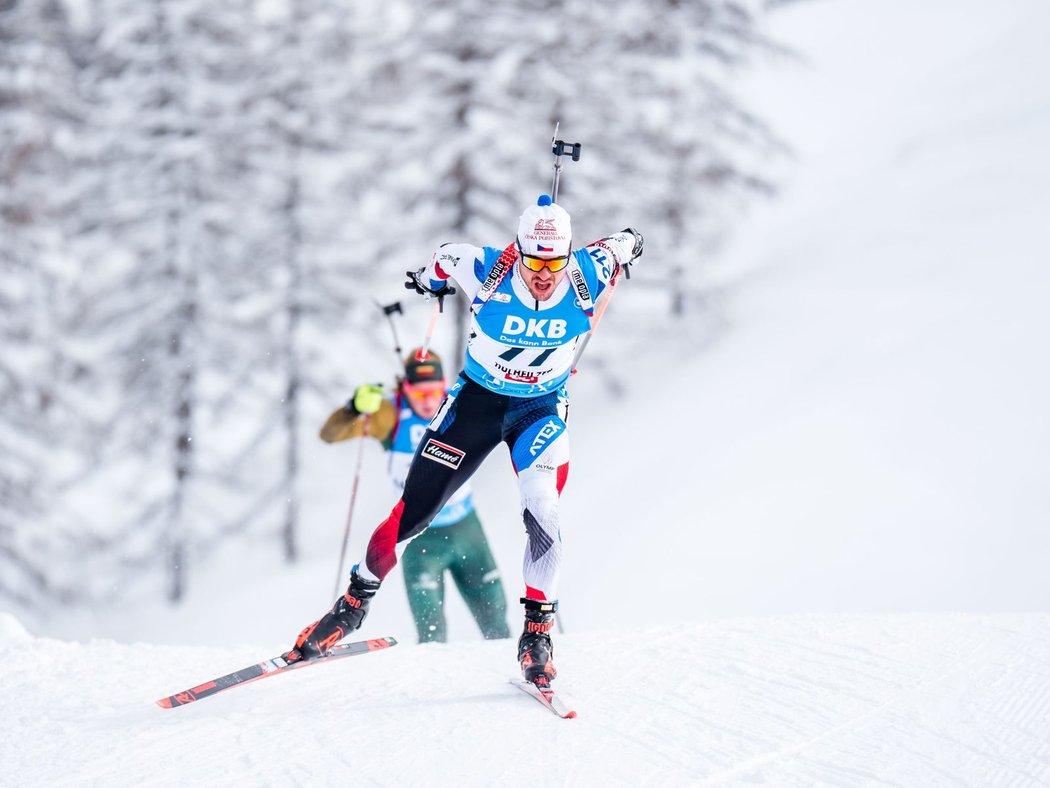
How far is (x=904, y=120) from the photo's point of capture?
92.4 ft

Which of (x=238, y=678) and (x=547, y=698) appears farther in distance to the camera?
(x=238, y=678)

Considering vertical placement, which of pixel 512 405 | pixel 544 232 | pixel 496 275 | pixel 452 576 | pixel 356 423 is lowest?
pixel 452 576

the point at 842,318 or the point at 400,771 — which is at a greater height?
the point at 842,318

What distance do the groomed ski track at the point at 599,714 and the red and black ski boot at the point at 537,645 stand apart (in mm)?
157

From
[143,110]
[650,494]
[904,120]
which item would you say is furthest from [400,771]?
[904,120]

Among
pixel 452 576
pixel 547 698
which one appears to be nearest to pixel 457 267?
pixel 547 698

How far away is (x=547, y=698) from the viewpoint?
14.9 feet

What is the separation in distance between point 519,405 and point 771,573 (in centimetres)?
693

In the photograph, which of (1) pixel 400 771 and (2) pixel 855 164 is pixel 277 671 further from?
(2) pixel 855 164

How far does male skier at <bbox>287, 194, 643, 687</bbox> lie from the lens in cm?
477

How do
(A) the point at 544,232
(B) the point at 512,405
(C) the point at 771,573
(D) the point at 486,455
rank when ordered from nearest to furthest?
(A) the point at 544,232 → (D) the point at 486,455 → (B) the point at 512,405 → (C) the point at 771,573

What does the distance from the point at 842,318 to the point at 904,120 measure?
1570cm

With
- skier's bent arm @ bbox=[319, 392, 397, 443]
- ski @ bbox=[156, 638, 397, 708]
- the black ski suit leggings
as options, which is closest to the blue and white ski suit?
the black ski suit leggings

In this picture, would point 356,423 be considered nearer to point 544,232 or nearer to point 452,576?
point 452,576
